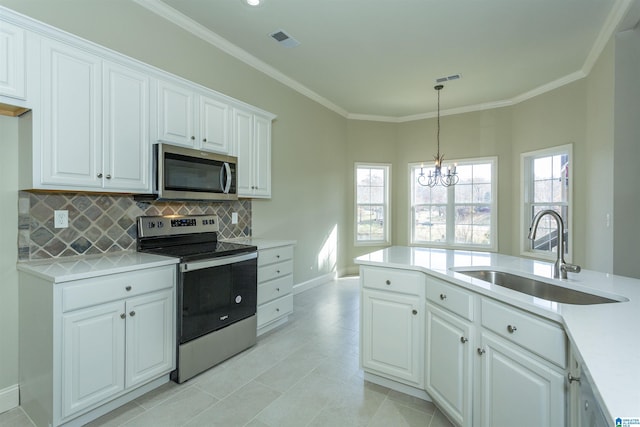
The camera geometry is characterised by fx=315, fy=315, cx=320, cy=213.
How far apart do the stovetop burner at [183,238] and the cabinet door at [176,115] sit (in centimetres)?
69

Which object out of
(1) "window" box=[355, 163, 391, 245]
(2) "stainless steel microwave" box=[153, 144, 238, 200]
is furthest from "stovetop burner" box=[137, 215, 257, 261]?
(1) "window" box=[355, 163, 391, 245]

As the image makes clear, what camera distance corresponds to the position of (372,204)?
6.16 meters

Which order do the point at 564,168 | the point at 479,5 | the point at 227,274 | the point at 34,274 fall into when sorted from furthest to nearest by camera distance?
the point at 564,168, the point at 479,5, the point at 227,274, the point at 34,274

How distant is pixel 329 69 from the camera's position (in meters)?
4.11

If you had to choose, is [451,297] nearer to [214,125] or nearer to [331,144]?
[214,125]

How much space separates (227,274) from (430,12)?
2.96 meters

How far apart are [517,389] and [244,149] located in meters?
2.92

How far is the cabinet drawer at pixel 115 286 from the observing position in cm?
177

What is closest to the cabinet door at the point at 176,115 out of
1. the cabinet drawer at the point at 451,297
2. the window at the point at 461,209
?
the cabinet drawer at the point at 451,297

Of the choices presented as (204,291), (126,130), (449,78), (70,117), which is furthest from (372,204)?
(70,117)

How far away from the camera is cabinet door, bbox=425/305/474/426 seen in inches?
66.7

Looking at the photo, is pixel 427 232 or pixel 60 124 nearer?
pixel 60 124

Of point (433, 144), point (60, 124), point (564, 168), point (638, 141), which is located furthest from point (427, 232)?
point (60, 124)

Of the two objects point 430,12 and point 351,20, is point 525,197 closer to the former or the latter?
point 430,12
